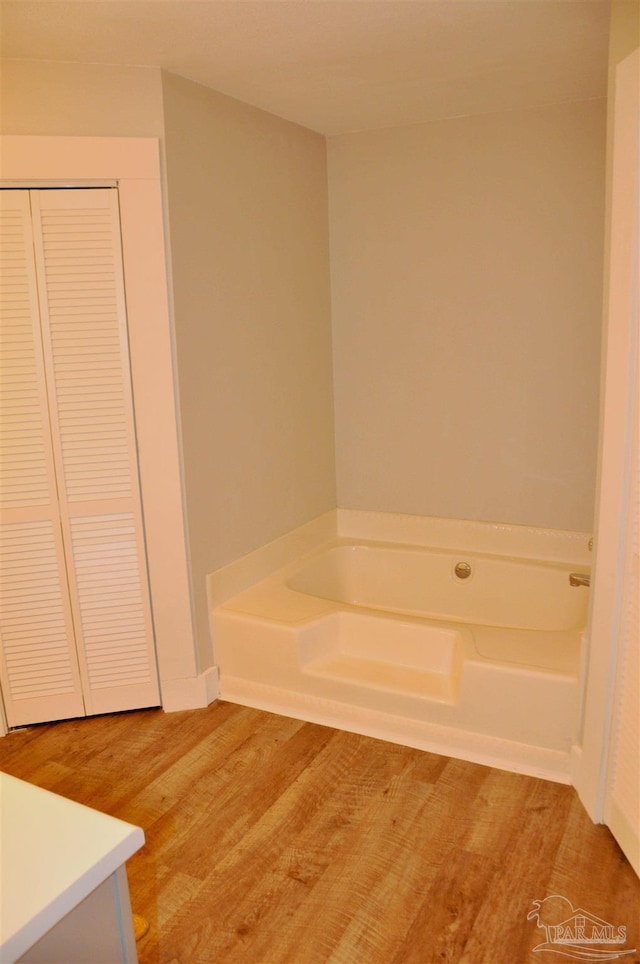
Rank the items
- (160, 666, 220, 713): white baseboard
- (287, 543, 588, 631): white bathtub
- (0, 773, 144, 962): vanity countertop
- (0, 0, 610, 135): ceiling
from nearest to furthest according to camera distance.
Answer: (0, 773, 144, 962): vanity countertop < (0, 0, 610, 135): ceiling < (160, 666, 220, 713): white baseboard < (287, 543, 588, 631): white bathtub

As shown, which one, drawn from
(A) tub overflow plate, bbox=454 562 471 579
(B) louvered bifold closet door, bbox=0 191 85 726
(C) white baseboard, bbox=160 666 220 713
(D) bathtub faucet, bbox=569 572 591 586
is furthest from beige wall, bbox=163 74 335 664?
(D) bathtub faucet, bbox=569 572 591 586

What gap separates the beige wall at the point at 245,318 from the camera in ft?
9.07

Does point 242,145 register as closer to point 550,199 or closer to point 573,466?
point 550,199

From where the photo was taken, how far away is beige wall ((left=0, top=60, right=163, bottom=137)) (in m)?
2.44

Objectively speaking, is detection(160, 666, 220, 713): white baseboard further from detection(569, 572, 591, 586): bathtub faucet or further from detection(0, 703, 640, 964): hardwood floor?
detection(569, 572, 591, 586): bathtub faucet

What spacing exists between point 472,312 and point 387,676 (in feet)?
5.61

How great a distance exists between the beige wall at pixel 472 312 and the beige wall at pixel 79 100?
4.23ft

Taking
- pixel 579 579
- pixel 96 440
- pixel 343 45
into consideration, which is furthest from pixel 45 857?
pixel 579 579

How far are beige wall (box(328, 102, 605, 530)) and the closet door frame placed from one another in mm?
1297

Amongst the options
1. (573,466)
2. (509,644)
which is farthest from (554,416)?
Result: (509,644)

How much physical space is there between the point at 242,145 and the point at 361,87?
1.73 ft
